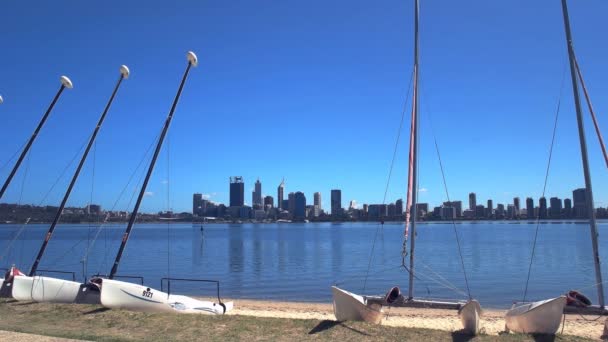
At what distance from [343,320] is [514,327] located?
15.6 feet

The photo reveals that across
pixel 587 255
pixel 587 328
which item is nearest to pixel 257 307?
pixel 587 328

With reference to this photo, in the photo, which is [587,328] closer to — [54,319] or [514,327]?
[514,327]

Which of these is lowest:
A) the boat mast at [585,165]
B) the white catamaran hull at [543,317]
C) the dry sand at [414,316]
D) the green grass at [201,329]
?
the dry sand at [414,316]

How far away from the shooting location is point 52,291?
65.4 feet

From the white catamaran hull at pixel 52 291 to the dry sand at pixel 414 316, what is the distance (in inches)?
245

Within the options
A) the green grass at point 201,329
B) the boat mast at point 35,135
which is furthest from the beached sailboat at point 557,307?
the boat mast at point 35,135

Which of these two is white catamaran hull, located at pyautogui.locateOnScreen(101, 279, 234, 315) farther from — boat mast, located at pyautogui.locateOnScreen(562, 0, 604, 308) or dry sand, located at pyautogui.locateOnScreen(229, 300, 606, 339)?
boat mast, located at pyautogui.locateOnScreen(562, 0, 604, 308)

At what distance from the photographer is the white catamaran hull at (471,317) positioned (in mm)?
13352

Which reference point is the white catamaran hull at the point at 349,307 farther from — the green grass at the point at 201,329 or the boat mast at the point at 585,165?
the boat mast at the point at 585,165

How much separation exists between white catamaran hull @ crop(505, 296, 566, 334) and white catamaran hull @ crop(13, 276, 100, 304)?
1474 centimetres

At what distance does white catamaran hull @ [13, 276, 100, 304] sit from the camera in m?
19.4

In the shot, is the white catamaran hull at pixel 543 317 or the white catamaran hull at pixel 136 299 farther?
the white catamaran hull at pixel 136 299

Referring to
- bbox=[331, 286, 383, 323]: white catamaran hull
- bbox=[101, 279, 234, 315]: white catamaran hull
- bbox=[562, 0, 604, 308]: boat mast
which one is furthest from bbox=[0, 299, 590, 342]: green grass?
bbox=[562, 0, 604, 308]: boat mast

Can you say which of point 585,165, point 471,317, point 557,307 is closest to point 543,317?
point 557,307
